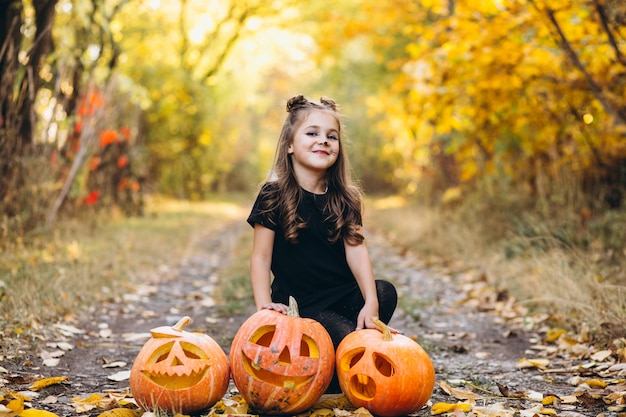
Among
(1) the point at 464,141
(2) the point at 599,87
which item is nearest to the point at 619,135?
(2) the point at 599,87

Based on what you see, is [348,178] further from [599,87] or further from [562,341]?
[599,87]

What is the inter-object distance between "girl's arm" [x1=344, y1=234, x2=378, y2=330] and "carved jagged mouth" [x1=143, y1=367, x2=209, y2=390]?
797 millimetres

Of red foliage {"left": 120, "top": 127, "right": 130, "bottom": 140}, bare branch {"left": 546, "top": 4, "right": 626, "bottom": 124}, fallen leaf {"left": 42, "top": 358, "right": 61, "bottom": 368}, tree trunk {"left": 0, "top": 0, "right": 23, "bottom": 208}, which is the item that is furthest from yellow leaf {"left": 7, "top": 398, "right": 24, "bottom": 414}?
red foliage {"left": 120, "top": 127, "right": 130, "bottom": 140}

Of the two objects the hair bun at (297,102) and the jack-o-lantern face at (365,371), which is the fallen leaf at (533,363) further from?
the hair bun at (297,102)

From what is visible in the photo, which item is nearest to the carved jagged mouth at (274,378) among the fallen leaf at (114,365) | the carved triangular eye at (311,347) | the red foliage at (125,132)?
the carved triangular eye at (311,347)

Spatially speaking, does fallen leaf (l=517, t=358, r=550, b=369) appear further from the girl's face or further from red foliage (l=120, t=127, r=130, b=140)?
red foliage (l=120, t=127, r=130, b=140)

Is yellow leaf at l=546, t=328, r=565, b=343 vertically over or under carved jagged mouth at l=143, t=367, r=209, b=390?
under

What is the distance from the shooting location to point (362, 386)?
298 cm

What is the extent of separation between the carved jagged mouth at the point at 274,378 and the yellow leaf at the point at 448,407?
0.57m

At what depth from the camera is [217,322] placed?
4906mm

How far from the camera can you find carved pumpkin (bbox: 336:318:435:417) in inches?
109

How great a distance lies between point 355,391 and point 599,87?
4456 millimetres

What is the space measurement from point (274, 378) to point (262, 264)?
25.7 inches

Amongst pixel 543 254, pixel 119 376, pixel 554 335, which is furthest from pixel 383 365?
pixel 543 254
